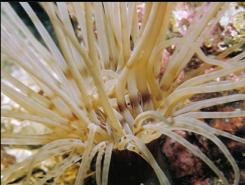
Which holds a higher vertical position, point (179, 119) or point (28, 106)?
point (28, 106)

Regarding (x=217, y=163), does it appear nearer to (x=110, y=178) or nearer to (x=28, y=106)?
(x=110, y=178)

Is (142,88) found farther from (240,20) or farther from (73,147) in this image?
(240,20)

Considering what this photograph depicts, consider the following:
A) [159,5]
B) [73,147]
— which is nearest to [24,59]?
[73,147]

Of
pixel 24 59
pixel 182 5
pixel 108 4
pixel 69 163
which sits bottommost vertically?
pixel 69 163

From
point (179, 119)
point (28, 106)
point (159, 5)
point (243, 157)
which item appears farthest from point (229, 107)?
point (28, 106)

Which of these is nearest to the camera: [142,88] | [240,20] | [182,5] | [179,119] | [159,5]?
[159,5]

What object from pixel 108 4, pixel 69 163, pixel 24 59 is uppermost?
pixel 108 4

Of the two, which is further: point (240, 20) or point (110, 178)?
point (240, 20)

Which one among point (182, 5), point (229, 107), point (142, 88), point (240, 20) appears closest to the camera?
point (142, 88)

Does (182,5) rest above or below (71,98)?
above

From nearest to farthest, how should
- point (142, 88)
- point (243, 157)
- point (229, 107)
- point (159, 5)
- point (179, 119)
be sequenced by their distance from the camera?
1. point (159, 5)
2. point (179, 119)
3. point (142, 88)
4. point (243, 157)
5. point (229, 107)
